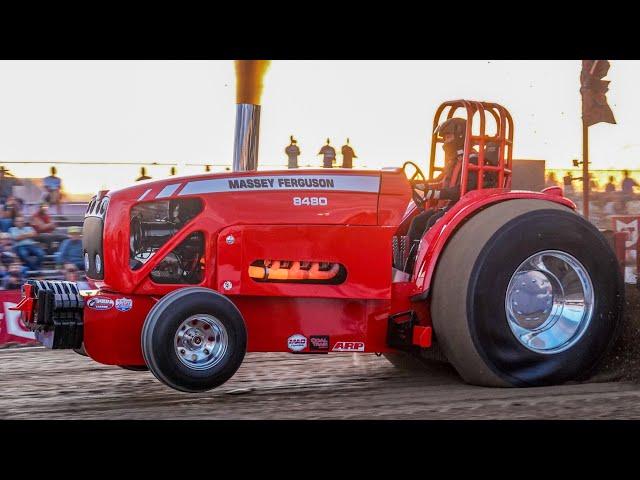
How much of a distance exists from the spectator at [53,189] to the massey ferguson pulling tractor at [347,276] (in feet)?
18.2

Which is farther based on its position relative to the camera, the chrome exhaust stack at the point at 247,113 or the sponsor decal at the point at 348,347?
the chrome exhaust stack at the point at 247,113

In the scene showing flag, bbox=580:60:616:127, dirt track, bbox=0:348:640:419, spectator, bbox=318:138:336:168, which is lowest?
dirt track, bbox=0:348:640:419

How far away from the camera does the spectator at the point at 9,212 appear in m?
11.0

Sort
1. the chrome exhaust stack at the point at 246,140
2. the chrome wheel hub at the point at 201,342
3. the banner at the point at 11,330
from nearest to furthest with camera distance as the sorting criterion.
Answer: the chrome wheel hub at the point at 201,342 → the chrome exhaust stack at the point at 246,140 → the banner at the point at 11,330

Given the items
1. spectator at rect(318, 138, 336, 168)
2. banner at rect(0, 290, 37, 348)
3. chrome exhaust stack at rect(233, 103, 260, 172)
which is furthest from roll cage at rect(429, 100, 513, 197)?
banner at rect(0, 290, 37, 348)

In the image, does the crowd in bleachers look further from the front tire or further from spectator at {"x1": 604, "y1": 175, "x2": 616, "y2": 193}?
spectator at {"x1": 604, "y1": 175, "x2": 616, "y2": 193}

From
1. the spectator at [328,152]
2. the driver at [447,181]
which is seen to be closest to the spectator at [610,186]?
the spectator at [328,152]

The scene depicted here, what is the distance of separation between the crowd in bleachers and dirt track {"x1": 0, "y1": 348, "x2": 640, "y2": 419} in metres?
3.55

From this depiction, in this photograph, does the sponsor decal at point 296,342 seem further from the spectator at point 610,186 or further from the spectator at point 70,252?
the spectator at point 610,186

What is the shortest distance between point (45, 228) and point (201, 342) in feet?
19.7

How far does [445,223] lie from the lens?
6.21 m

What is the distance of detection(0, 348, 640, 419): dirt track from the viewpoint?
5.46 meters
